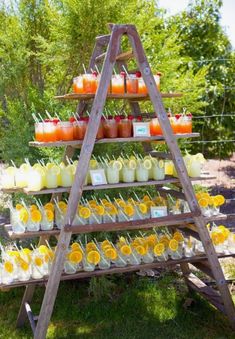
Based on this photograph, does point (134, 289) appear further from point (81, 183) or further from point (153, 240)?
point (81, 183)

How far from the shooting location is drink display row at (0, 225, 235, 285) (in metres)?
2.43

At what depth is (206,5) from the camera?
663 cm

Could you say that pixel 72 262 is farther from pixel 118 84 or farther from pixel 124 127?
pixel 118 84

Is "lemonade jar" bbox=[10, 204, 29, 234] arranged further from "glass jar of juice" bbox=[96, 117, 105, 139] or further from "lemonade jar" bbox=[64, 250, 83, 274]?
"glass jar of juice" bbox=[96, 117, 105, 139]

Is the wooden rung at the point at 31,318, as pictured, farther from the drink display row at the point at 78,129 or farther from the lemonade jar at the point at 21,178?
the drink display row at the point at 78,129

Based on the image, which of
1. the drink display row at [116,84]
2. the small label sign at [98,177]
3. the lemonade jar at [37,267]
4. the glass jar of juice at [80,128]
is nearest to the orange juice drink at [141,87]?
the drink display row at [116,84]

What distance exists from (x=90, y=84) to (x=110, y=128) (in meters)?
0.26

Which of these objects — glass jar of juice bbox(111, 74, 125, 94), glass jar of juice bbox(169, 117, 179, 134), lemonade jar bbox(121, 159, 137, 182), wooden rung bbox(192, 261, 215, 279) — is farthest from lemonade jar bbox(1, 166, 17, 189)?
wooden rung bbox(192, 261, 215, 279)

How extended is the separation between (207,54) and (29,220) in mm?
5128

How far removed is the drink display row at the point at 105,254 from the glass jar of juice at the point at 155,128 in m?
0.67

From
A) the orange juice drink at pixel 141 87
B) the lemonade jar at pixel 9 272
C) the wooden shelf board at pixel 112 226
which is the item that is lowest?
the lemonade jar at pixel 9 272

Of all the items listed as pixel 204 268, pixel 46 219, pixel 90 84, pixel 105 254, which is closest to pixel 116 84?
pixel 90 84

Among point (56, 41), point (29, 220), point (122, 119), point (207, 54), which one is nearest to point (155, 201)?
point (122, 119)

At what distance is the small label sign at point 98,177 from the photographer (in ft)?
7.86
